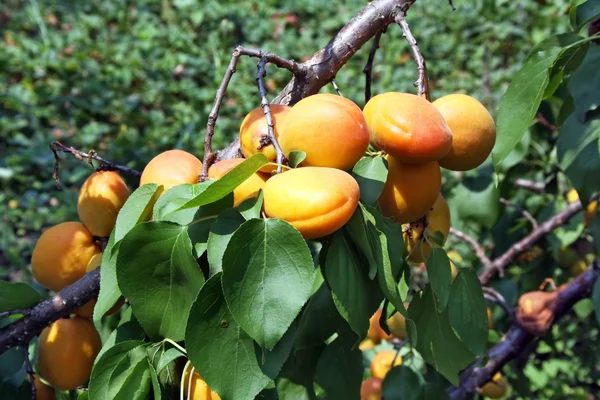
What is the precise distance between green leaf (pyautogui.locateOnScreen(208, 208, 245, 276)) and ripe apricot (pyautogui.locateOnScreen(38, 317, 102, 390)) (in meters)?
0.32

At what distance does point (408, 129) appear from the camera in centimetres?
59

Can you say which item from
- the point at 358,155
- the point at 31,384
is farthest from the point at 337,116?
the point at 31,384

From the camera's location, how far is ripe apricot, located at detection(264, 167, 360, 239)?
492 millimetres

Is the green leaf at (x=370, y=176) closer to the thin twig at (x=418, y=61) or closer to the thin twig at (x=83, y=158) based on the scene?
the thin twig at (x=418, y=61)

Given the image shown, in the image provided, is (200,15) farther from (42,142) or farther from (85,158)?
(85,158)

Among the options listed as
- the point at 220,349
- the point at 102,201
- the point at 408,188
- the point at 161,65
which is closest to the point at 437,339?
the point at 408,188

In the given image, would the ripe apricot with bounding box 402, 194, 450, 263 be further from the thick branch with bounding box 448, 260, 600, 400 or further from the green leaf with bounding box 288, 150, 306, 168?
the thick branch with bounding box 448, 260, 600, 400

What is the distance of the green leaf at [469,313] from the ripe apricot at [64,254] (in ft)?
1.43

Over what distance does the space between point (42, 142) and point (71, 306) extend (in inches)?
82.1

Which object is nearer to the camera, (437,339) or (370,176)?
(370,176)

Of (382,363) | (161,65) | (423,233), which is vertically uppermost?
(423,233)

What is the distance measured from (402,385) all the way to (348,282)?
44cm

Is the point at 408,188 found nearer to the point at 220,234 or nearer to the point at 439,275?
the point at 439,275

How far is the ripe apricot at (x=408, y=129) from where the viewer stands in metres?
0.59
